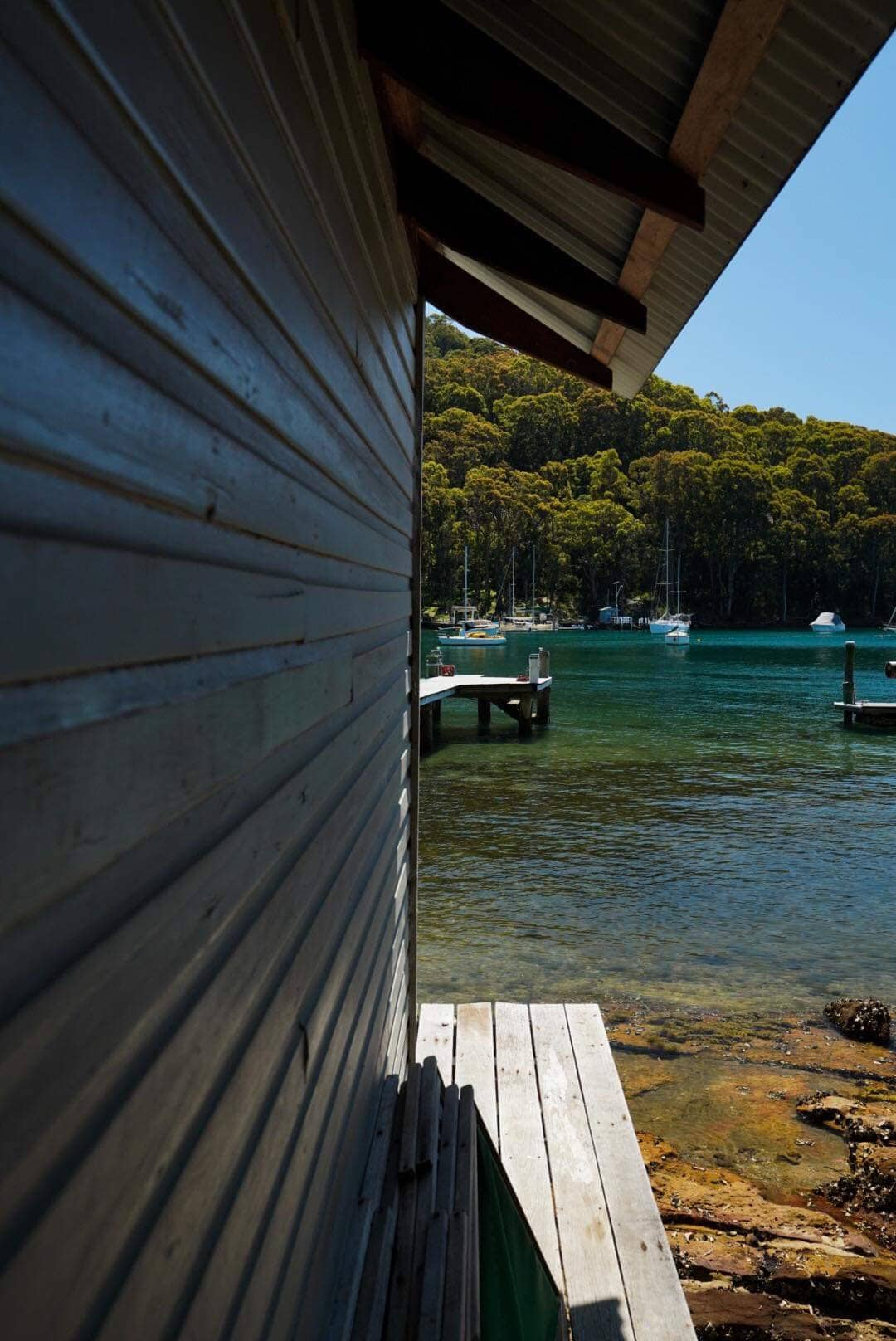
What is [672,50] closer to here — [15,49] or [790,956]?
[15,49]

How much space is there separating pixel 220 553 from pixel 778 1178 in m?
4.99

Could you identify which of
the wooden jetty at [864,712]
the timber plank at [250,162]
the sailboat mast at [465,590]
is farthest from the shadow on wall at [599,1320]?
the sailboat mast at [465,590]

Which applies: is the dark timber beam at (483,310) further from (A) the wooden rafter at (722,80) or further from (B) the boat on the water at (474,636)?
(B) the boat on the water at (474,636)

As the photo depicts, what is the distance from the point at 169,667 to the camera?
1.05 metres

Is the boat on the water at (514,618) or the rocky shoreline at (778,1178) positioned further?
the boat on the water at (514,618)

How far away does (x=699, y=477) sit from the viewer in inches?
3681

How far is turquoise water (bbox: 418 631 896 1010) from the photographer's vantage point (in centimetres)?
832

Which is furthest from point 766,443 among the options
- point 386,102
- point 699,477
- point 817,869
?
point 386,102

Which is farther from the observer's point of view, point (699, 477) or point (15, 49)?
point (699, 477)

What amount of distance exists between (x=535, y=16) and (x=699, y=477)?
95284 millimetres

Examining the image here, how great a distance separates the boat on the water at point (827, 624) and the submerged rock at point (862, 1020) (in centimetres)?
8521

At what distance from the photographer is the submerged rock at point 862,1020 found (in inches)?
269

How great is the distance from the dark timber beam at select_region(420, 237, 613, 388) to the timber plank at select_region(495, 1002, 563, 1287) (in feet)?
10.8

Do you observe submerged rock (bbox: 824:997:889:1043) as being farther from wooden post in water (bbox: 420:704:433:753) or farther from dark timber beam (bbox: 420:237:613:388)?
wooden post in water (bbox: 420:704:433:753)
